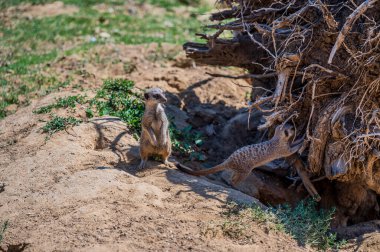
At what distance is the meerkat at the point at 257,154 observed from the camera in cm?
618

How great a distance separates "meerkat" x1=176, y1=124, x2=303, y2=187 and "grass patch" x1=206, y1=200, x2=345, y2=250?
3.37ft

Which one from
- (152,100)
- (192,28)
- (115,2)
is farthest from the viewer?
(115,2)

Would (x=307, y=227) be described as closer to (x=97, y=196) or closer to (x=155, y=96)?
(x=97, y=196)

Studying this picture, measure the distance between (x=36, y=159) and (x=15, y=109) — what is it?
6.00 ft

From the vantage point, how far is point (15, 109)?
7.22 metres

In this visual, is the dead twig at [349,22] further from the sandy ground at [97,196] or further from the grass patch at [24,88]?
the grass patch at [24,88]

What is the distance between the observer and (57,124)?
6.04 meters

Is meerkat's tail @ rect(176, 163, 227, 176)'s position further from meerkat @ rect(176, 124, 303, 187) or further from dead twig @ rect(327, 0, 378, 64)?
dead twig @ rect(327, 0, 378, 64)

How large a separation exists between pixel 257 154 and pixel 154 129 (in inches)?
49.4

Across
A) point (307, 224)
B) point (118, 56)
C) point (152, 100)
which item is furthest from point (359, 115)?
point (118, 56)

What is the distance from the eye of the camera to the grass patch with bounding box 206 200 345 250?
4789 millimetres

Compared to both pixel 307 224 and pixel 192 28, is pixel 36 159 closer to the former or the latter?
pixel 307 224

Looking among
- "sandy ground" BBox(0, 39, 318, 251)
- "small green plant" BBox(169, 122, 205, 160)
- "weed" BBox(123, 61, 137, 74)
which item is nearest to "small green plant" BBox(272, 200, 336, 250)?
"sandy ground" BBox(0, 39, 318, 251)

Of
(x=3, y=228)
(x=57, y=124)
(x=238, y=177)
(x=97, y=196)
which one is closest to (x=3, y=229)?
(x=3, y=228)
